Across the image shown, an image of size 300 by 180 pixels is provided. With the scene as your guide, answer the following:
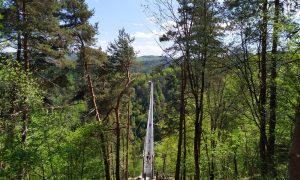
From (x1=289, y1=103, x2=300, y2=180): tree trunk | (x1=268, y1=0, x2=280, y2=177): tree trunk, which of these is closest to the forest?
(x1=268, y1=0, x2=280, y2=177): tree trunk

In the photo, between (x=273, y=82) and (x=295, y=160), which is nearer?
(x=295, y=160)

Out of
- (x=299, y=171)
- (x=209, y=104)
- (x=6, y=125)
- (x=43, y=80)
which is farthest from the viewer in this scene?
(x=209, y=104)

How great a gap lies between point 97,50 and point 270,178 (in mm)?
13854

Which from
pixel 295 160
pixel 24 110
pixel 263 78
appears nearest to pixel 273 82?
pixel 263 78

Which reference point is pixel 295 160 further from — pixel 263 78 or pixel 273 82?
pixel 263 78

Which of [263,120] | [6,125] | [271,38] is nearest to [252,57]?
[271,38]

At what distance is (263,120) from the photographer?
1397 centimetres

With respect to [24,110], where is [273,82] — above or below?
above

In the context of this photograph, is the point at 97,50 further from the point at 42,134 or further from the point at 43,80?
the point at 42,134

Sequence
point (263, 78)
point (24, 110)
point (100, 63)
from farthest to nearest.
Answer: point (100, 63) → point (24, 110) → point (263, 78)

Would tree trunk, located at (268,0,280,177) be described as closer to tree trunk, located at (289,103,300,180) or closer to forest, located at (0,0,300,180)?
forest, located at (0,0,300,180)

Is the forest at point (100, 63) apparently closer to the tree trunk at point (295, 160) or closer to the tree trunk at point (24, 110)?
the tree trunk at point (24, 110)

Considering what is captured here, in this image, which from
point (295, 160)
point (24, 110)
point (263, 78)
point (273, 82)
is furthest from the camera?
point (24, 110)

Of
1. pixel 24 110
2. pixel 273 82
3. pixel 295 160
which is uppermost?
pixel 273 82
